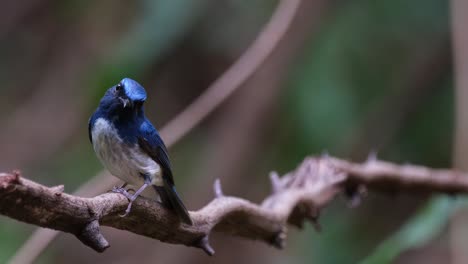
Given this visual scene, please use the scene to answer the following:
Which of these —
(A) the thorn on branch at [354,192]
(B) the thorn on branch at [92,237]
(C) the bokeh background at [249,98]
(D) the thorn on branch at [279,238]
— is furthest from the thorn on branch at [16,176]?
(C) the bokeh background at [249,98]

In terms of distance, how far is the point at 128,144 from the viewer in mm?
3064

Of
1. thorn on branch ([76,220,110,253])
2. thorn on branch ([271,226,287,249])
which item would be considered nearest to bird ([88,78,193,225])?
thorn on branch ([271,226,287,249])

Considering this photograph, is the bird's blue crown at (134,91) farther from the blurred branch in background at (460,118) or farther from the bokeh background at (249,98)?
the bokeh background at (249,98)

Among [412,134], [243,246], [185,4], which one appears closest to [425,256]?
[412,134]

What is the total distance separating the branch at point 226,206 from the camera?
1.90m

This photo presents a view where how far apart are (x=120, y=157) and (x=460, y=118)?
292 centimetres

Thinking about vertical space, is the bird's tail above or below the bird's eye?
below

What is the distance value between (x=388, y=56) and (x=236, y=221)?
4972 mm

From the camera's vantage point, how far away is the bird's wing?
121 inches

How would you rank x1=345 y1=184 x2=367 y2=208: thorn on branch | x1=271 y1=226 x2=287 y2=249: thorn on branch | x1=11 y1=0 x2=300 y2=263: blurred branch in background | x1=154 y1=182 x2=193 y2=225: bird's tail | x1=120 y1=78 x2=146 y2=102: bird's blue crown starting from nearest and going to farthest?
x1=154 y1=182 x2=193 y2=225: bird's tail → x1=120 y1=78 x2=146 y2=102: bird's blue crown → x1=271 y1=226 x2=287 y2=249: thorn on branch → x1=11 y1=0 x2=300 y2=263: blurred branch in background → x1=345 y1=184 x2=367 y2=208: thorn on branch

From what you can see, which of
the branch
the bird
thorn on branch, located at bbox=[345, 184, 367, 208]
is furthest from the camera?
thorn on branch, located at bbox=[345, 184, 367, 208]

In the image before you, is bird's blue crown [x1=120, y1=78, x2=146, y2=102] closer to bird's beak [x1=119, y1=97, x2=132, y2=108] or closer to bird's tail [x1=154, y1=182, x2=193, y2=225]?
bird's beak [x1=119, y1=97, x2=132, y2=108]

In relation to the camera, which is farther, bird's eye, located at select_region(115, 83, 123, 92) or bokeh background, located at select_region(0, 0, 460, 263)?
bokeh background, located at select_region(0, 0, 460, 263)

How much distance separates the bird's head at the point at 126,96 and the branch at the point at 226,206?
1.56 feet
